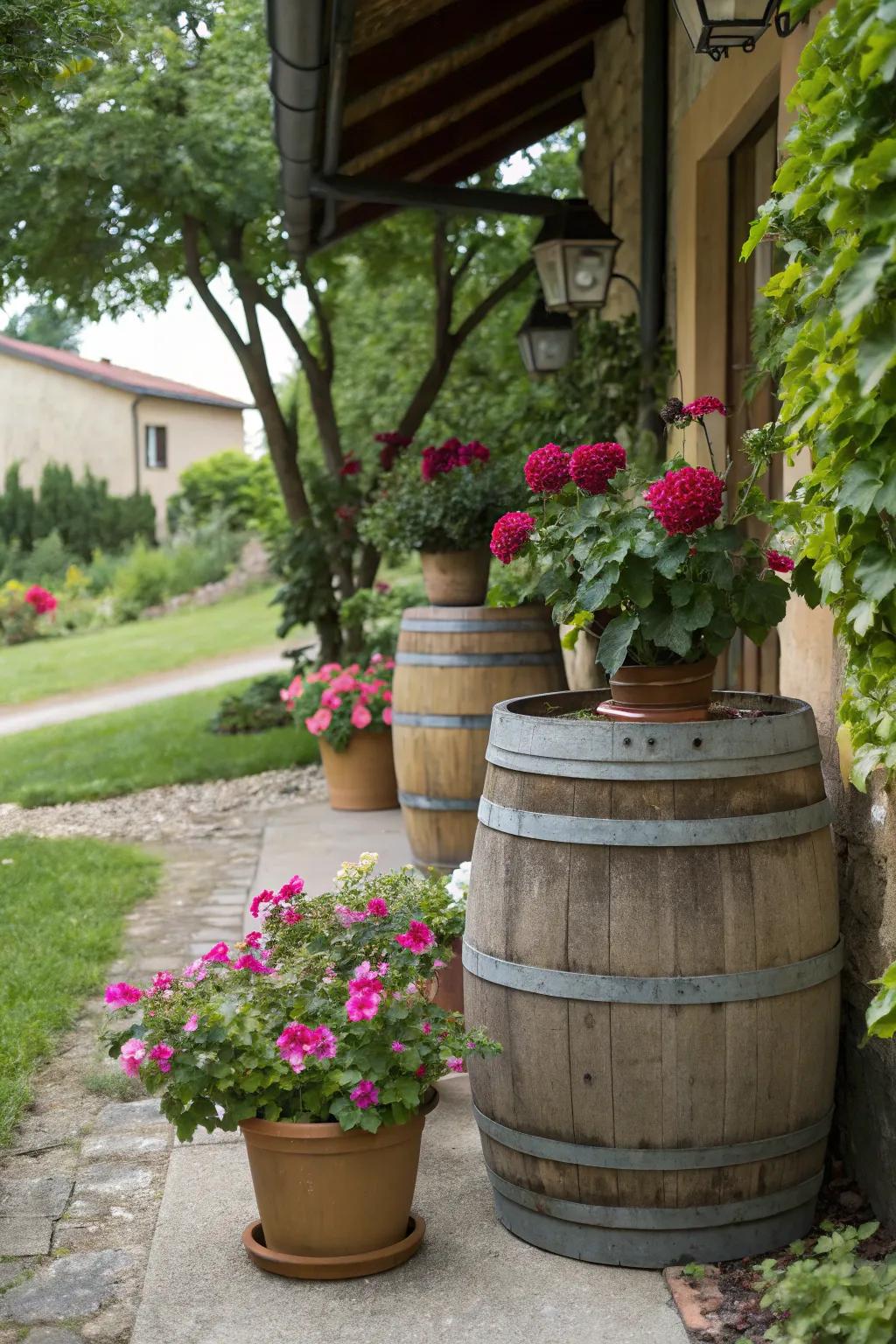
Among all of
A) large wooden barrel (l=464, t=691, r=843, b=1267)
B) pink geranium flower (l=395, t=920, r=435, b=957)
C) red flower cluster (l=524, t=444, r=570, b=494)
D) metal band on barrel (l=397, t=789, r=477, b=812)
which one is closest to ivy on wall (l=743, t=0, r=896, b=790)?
large wooden barrel (l=464, t=691, r=843, b=1267)

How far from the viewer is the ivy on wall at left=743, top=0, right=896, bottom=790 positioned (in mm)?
1752

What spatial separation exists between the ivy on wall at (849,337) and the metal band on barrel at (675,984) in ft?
1.16

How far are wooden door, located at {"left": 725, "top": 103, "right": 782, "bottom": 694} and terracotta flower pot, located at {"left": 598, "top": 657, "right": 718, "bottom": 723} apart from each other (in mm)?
1838

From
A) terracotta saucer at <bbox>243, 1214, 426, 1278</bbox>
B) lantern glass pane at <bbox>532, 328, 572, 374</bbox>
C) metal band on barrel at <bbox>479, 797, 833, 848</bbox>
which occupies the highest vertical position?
lantern glass pane at <bbox>532, 328, 572, 374</bbox>

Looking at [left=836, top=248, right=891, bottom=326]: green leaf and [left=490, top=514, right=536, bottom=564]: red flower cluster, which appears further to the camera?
[left=490, top=514, right=536, bottom=564]: red flower cluster

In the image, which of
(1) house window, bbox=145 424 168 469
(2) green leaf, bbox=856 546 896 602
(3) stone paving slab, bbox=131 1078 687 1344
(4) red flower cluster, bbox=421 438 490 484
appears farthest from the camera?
(1) house window, bbox=145 424 168 469

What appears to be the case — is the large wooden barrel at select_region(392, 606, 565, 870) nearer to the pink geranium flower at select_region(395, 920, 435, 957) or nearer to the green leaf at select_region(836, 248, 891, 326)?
the pink geranium flower at select_region(395, 920, 435, 957)

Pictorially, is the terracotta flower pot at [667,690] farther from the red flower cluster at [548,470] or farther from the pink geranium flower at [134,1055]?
the pink geranium flower at [134,1055]

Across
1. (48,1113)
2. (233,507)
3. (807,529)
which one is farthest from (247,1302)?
(233,507)

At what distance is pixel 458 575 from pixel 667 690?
2.56 metres

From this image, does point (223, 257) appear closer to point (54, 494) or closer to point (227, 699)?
point (227, 699)

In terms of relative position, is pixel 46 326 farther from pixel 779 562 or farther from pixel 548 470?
pixel 779 562

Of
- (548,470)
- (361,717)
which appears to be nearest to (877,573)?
(548,470)

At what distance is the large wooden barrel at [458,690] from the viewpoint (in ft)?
14.7
